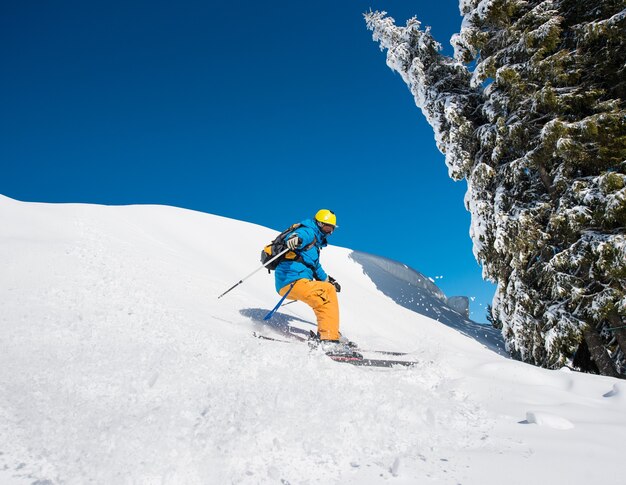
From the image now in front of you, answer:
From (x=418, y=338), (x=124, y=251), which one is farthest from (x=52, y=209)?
(x=418, y=338)

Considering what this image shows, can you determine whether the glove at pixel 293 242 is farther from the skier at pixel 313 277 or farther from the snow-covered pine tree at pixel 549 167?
the snow-covered pine tree at pixel 549 167

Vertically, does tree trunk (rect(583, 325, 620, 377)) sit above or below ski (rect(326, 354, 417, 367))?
above

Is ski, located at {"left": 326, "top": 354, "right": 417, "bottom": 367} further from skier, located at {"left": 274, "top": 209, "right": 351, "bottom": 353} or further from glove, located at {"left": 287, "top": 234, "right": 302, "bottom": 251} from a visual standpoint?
glove, located at {"left": 287, "top": 234, "right": 302, "bottom": 251}

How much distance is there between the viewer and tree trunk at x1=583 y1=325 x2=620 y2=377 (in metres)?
8.27

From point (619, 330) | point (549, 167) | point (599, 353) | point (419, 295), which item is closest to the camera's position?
point (619, 330)

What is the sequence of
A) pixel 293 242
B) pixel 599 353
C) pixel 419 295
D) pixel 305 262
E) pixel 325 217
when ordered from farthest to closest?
1. pixel 419 295
2. pixel 599 353
3. pixel 325 217
4. pixel 305 262
5. pixel 293 242

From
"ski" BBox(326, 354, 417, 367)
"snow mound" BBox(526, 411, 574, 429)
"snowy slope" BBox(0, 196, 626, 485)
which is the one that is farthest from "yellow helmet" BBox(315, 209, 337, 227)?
"snow mound" BBox(526, 411, 574, 429)

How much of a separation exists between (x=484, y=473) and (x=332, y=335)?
3893mm

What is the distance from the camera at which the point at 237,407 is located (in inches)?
108

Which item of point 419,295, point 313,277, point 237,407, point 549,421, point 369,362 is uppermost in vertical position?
point 419,295

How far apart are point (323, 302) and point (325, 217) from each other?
154 cm

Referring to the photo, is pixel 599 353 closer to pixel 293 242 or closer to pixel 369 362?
pixel 369 362

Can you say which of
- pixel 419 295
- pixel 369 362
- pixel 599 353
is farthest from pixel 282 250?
pixel 419 295

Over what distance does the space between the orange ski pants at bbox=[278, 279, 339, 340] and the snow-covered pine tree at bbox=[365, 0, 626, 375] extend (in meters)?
5.23
